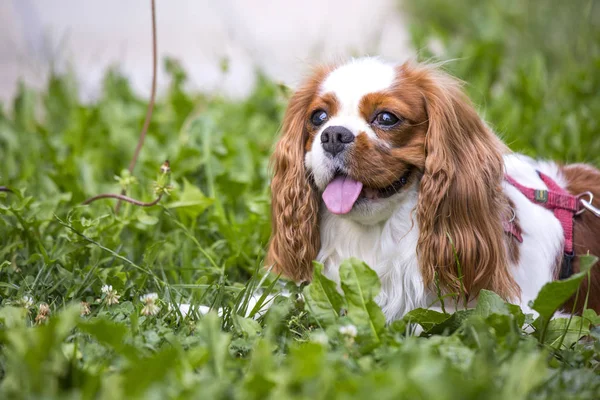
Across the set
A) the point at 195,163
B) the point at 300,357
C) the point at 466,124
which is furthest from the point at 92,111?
the point at 300,357

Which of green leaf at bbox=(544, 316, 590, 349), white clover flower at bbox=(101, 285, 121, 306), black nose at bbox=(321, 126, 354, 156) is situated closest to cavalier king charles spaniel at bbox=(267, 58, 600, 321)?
black nose at bbox=(321, 126, 354, 156)

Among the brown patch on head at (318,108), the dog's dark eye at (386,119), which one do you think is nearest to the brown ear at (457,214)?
the dog's dark eye at (386,119)

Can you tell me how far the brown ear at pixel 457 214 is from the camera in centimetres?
262

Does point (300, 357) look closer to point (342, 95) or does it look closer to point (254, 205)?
point (342, 95)

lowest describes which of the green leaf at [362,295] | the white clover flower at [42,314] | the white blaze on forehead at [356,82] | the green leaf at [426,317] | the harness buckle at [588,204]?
the white clover flower at [42,314]

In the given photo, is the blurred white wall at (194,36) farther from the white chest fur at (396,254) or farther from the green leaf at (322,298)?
the green leaf at (322,298)

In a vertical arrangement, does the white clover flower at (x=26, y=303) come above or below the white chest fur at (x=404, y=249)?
below

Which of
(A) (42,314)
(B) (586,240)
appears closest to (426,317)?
(B) (586,240)

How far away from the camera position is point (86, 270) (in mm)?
2863

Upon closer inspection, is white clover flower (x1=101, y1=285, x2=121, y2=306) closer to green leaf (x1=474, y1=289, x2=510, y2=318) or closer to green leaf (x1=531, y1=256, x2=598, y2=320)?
green leaf (x1=474, y1=289, x2=510, y2=318)

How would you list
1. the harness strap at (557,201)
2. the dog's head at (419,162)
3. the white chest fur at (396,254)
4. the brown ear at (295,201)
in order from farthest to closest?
1. the harness strap at (557,201)
2. the brown ear at (295,201)
3. the white chest fur at (396,254)
4. the dog's head at (419,162)

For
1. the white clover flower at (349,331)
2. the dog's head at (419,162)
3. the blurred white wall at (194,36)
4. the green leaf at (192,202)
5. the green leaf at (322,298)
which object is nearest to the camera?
the white clover flower at (349,331)

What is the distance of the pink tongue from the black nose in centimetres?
12

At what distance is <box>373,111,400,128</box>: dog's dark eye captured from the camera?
2648 millimetres
